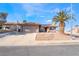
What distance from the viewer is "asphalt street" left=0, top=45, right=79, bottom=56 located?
19.4ft

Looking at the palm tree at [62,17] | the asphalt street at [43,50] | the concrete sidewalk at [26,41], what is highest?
the palm tree at [62,17]

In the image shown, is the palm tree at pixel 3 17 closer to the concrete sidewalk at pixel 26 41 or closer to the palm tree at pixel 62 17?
the concrete sidewalk at pixel 26 41

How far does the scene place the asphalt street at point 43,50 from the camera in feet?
19.4

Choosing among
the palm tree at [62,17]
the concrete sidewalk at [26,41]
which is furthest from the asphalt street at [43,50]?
the palm tree at [62,17]

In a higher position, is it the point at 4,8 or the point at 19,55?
the point at 4,8

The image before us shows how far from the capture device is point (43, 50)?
593 cm

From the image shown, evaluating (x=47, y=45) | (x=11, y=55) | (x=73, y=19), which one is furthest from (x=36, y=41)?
(x=73, y=19)

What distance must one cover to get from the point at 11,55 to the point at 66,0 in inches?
75.4

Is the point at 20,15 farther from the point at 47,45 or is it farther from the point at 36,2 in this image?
the point at 47,45

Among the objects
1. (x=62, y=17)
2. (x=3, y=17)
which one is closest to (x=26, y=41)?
(x=3, y=17)

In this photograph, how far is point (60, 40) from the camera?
236 inches

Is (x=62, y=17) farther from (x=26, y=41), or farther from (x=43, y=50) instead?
(x=26, y=41)

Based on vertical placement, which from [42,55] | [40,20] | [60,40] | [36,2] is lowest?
[42,55]

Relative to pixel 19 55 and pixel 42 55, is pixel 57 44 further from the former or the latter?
pixel 19 55
